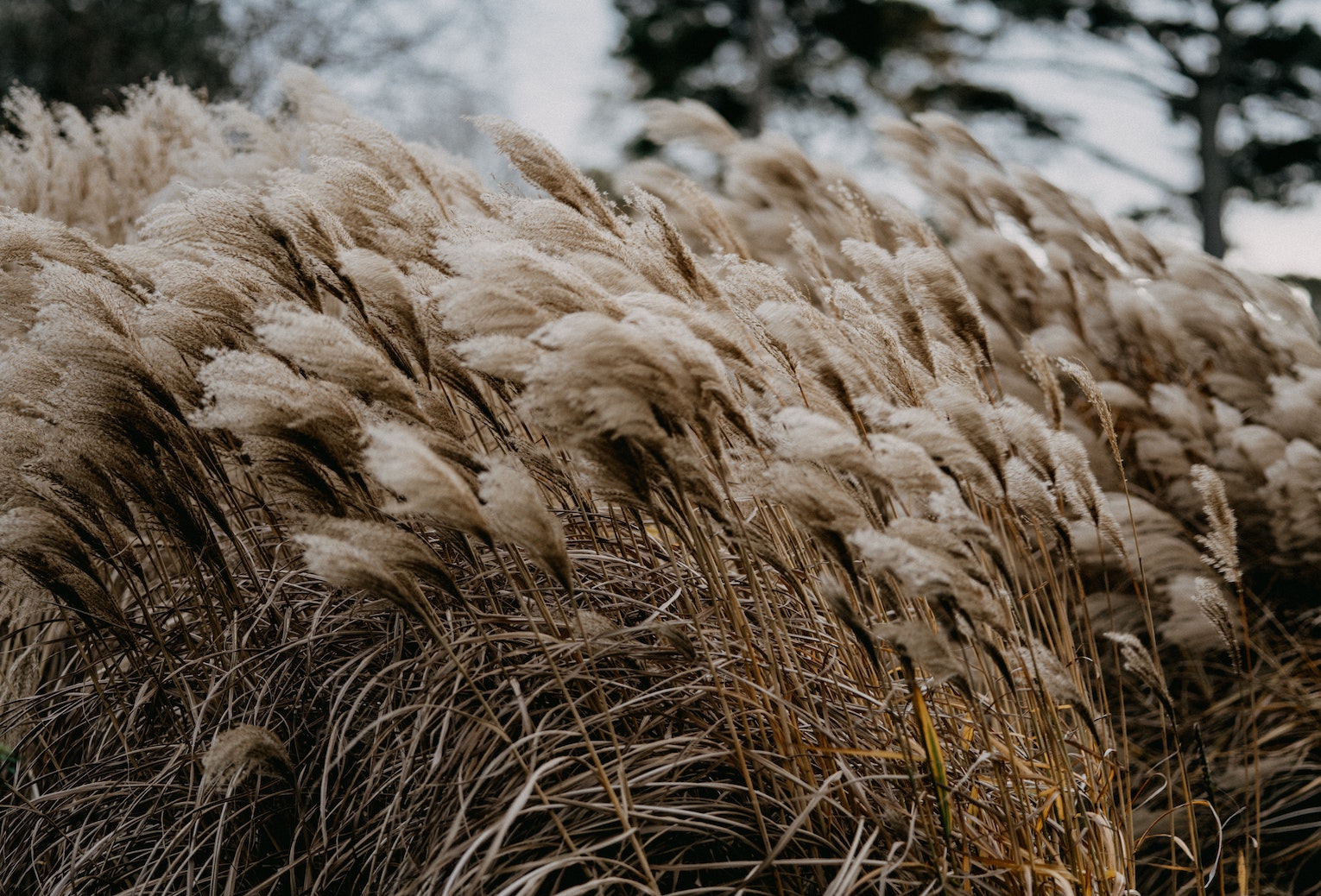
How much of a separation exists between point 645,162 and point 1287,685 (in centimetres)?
285

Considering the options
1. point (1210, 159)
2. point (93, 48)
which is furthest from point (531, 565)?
point (1210, 159)

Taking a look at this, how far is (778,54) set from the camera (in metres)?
15.6

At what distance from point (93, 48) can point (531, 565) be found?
11.5 m

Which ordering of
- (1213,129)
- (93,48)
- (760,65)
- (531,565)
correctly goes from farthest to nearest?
(760,65), (1213,129), (93,48), (531,565)

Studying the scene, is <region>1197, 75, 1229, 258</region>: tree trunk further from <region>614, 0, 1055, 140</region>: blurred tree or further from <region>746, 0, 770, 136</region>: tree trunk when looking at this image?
<region>746, 0, 770, 136</region>: tree trunk

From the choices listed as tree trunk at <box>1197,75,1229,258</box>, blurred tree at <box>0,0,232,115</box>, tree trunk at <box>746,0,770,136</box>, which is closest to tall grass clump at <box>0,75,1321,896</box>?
blurred tree at <box>0,0,232,115</box>

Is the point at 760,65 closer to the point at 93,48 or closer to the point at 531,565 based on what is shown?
the point at 93,48

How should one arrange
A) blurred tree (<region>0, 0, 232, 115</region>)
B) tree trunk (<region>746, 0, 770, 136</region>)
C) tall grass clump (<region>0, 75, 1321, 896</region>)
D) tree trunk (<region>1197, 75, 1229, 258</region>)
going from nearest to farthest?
tall grass clump (<region>0, 75, 1321, 896</region>), blurred tree (<region>0, 0, 232, 115</region>), tree trunk (<region>1197, 75, 1229, 258</region>), tree trunk (<region>746, 0, 770, 136</region>)

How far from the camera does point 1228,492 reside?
3246 millimetres

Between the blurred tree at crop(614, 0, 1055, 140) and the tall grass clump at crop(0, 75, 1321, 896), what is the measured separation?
45.0ft

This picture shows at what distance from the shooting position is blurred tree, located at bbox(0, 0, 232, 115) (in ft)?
34.3

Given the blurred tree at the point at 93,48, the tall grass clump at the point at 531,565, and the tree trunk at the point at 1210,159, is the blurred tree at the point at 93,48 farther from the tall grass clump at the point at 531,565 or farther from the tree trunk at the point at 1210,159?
the tree trunk at the point at 1210,159

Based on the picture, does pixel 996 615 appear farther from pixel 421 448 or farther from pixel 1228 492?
pixel 1228 492

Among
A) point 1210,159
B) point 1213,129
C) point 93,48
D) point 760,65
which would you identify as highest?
point 93,48
